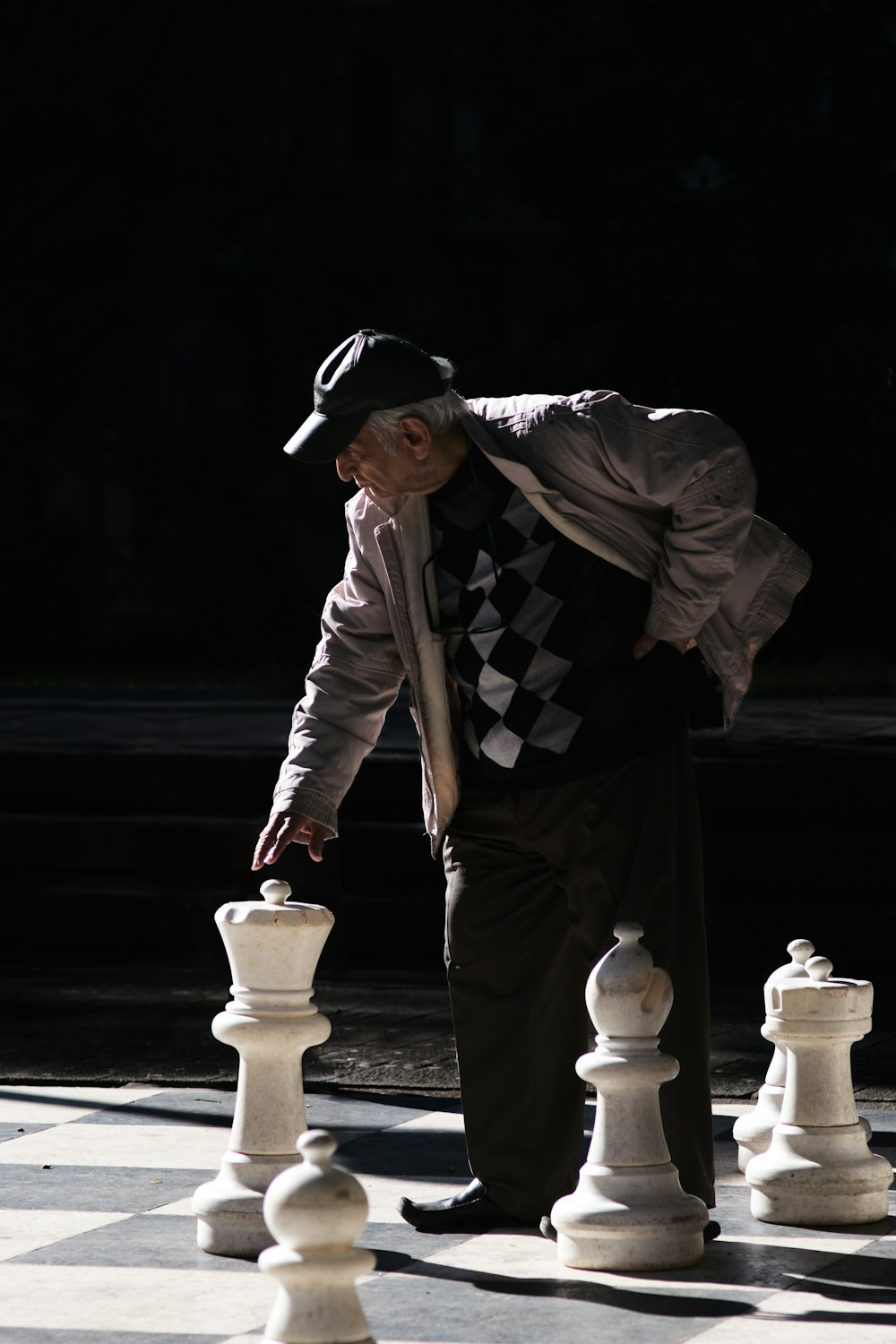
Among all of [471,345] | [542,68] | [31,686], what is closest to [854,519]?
[471,345]

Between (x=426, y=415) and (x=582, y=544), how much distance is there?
1.13ft

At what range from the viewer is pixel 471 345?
546 inches

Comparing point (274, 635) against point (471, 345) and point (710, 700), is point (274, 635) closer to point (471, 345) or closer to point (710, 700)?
point (710, 700)

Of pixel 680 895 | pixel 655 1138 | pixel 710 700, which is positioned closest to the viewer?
pixel 655 1138

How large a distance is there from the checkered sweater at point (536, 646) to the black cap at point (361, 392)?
20 centimetres

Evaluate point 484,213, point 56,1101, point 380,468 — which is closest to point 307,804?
point 380,468

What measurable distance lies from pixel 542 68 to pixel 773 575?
1151 cm

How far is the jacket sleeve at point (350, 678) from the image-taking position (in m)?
3.95

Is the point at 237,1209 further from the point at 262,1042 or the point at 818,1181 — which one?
the point at 818,1181

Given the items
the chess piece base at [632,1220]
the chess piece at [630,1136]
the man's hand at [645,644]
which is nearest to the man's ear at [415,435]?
the man's hand at [645,644]

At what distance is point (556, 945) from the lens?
3.88 m

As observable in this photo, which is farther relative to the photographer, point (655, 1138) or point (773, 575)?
point (773, 575)

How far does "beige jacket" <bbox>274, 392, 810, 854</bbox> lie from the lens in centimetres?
366

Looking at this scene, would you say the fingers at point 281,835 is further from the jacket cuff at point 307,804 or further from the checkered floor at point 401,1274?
the checkered floor at point 401,1274
